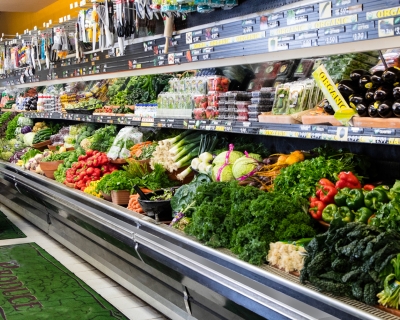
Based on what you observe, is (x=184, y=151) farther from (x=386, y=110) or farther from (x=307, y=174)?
(x=386, y=110)

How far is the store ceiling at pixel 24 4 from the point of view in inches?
383

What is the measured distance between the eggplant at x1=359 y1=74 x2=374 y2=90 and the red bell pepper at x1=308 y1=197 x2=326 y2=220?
2.17 feet

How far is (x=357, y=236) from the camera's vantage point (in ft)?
8.39

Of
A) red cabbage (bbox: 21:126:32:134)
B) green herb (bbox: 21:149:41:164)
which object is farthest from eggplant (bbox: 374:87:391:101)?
red cabbage (bbox: 21:126:32:134)

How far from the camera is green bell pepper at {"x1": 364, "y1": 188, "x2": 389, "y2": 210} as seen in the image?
2.89 metres

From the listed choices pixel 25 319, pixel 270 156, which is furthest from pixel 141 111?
pixel 25 319

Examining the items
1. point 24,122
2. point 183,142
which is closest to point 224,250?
point 183,142

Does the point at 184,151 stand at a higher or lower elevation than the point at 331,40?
lower

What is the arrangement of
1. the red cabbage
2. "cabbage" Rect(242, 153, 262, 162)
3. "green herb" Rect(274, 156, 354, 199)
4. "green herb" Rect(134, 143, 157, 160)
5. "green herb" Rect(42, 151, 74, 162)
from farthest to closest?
the red cabbage → "green herb" Rect(42, 151, 74, 162) → "green herb" Rect(134, 143, 157, 160) → "cabbage" Rect(242, 153, 262, 162) → "green herb" Rect(274, 156, 354, 199)

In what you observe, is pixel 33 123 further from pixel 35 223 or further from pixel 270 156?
pixel 270 156

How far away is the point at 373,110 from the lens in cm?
291

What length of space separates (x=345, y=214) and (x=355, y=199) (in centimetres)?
9

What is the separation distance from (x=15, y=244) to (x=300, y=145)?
392 cm

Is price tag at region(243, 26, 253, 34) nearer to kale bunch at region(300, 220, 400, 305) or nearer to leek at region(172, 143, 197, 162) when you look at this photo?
leek at region(172, 143, 197, 162)
